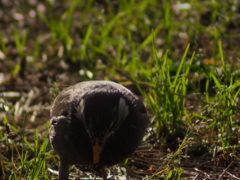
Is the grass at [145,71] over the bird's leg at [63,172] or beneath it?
over

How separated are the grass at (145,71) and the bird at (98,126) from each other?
11.5 inches

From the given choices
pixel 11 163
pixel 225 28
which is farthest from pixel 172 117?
pixel 225 28

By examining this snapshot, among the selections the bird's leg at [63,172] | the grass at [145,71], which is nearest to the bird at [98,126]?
the bird's leg at [63,172]

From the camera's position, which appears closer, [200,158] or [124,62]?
[200,158]

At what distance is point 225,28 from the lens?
291 inches

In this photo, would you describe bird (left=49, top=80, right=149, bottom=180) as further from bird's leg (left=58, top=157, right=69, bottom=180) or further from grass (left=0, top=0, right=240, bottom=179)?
grass (left=0, top=0, right=240, bottom=179)

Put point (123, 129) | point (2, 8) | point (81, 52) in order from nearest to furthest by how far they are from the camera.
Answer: point (123, 129) < point (81, 52) < point (2, 8)

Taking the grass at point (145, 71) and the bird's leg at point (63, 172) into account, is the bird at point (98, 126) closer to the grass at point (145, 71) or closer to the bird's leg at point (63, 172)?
the bird's leg at point (63, 172)

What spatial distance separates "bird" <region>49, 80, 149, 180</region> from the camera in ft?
12.0

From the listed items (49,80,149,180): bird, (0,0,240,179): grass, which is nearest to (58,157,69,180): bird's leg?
(49,80,149,180): bird

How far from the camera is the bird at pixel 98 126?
144 inches

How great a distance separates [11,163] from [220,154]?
2.05 metres

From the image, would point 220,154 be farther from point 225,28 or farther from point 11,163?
point 225,28

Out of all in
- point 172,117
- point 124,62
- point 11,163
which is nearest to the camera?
point 11,163
